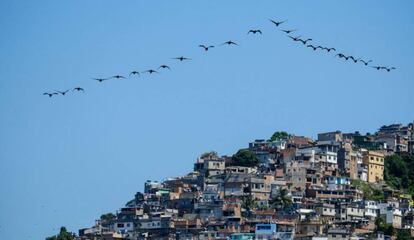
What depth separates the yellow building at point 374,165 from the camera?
77062 mm

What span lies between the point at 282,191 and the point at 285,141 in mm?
10973

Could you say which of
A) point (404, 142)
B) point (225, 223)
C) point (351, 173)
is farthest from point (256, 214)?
point (404, 142)

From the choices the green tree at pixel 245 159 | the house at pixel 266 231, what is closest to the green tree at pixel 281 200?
the house at pixel 266 231

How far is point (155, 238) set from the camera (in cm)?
6706

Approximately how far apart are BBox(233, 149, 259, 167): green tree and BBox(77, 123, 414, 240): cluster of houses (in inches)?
11.2

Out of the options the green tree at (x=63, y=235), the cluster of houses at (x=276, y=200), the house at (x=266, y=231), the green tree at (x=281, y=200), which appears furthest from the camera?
the green tree at (x=63, y=235)

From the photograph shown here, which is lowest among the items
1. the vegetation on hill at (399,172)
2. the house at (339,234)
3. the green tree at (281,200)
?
the house at (339,234)

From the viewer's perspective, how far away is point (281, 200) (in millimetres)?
69062

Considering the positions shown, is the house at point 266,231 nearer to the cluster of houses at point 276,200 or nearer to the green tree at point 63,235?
the cluster of houses at point 276,200

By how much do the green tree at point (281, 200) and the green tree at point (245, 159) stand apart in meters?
6.46

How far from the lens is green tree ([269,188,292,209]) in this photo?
68.4 meters

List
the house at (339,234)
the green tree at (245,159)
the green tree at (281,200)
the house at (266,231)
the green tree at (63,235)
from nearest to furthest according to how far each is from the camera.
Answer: the house at (339,234) → the house at (266,231) → the green tree at (281,200) → the green tree at (63,235) → the green tree at (245,159)

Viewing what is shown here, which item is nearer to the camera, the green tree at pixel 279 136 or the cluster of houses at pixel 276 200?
the cluster of houses at pixel 276 200

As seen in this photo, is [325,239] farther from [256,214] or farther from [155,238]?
[155,238]
